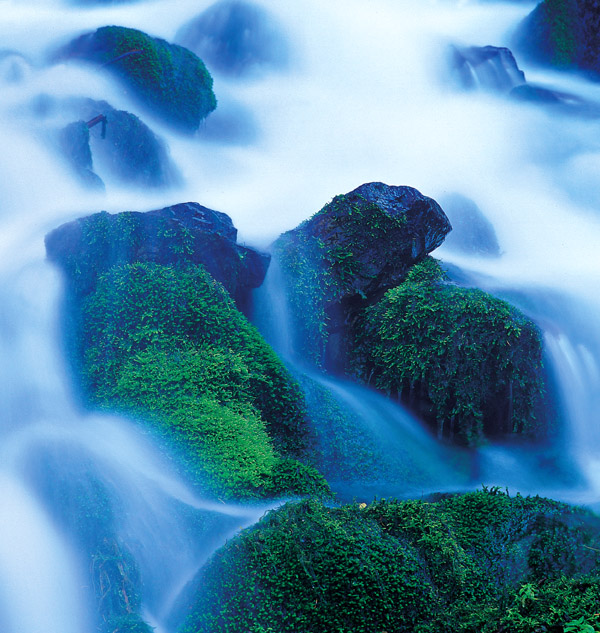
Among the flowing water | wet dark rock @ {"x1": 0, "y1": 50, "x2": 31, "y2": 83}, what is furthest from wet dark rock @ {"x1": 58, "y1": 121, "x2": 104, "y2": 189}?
wet dark rock @ {"x1": 0, "y1": 50, "x2": 31, "y2": 83}

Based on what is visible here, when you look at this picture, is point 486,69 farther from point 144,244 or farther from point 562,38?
point 144,244

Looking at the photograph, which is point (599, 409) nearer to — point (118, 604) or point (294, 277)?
point (294, 277)

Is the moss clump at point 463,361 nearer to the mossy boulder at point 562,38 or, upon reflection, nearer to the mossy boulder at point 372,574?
the mossy boulder at point 372,574

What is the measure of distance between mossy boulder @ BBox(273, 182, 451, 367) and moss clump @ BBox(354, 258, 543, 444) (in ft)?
1.85

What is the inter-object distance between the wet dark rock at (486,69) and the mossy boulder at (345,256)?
9.27 m

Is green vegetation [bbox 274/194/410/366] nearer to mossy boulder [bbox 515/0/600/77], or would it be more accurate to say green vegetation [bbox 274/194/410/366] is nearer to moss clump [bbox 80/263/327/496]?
moss clump [bbox 80/263/327/496]

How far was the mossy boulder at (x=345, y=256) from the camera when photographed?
803cm

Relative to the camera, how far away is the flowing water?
15.2 ft

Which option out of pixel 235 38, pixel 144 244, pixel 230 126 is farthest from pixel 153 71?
pixel 144 244

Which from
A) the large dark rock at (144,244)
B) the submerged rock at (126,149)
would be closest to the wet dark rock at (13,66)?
the submerged rock at (126,149)

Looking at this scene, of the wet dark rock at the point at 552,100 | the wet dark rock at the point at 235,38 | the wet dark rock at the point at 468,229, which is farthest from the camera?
the wet dark rock at the point at 552,100

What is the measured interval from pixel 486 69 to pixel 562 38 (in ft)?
13.9

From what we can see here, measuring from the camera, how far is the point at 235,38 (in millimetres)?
15719

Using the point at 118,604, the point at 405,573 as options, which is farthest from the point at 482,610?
the point at 118,604
